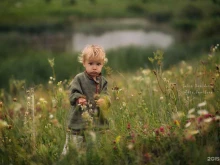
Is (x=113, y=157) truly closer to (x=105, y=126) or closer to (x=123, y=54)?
(x=105, y=126)

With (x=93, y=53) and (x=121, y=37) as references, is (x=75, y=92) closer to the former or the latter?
(x=93, y=53)

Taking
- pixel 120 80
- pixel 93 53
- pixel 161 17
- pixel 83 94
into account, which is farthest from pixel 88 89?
pixel 161 17

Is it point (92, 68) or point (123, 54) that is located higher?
point (123, 54)

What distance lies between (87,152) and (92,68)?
1.00 metres

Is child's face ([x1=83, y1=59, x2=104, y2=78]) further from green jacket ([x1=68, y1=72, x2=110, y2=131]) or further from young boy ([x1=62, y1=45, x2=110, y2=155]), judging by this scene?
green jacket ([x1=68, y1=72, x2=110, y2=131])

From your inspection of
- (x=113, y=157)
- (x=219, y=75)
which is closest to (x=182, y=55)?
(x=219, y=75)

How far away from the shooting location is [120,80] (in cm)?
921

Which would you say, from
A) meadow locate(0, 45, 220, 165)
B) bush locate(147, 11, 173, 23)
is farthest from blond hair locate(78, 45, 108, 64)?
bush locate(147, 11, 173, 23)

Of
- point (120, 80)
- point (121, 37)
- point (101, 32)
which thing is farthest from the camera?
point (101, 32)

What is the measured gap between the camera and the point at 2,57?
23.5m

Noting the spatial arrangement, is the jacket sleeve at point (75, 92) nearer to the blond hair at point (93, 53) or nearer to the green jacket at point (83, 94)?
the green jacket at point (83, 94)

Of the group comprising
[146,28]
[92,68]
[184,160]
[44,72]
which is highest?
[146,28]

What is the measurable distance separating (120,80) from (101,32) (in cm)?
3338

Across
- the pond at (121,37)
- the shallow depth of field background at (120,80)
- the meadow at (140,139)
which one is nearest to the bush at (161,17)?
the shallow depth of field background at (120,80)
